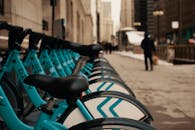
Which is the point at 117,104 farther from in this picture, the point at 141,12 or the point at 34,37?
the point at 141,12

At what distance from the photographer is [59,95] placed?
263 cm

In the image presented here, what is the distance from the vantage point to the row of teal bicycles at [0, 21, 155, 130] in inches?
103

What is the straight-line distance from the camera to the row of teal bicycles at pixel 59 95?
2615mm

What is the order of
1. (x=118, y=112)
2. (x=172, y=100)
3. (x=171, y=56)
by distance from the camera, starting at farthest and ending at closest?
(x=171, y=56) < (x=172, y=100) < (x=118, y=112)

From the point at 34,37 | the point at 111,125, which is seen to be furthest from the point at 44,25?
the point at 111,125

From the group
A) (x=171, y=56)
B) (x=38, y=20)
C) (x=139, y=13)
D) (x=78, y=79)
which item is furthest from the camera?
(x=139, y=13)

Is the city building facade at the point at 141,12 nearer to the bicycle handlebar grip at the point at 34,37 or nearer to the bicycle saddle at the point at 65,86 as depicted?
the bicycle handlebar grip at the point at 34,37

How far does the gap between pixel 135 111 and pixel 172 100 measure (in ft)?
19.7

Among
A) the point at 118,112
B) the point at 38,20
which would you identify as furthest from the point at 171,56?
the point at 118,112

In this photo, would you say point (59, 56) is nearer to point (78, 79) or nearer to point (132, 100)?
point (132, 100)

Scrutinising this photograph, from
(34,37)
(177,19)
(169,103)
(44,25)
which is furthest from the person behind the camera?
(177,19)

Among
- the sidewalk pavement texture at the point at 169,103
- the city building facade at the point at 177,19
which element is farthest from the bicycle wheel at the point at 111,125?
the city building facade at the point at 177,19

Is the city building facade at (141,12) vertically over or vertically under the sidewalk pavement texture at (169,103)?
over

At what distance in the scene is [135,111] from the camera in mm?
3961
